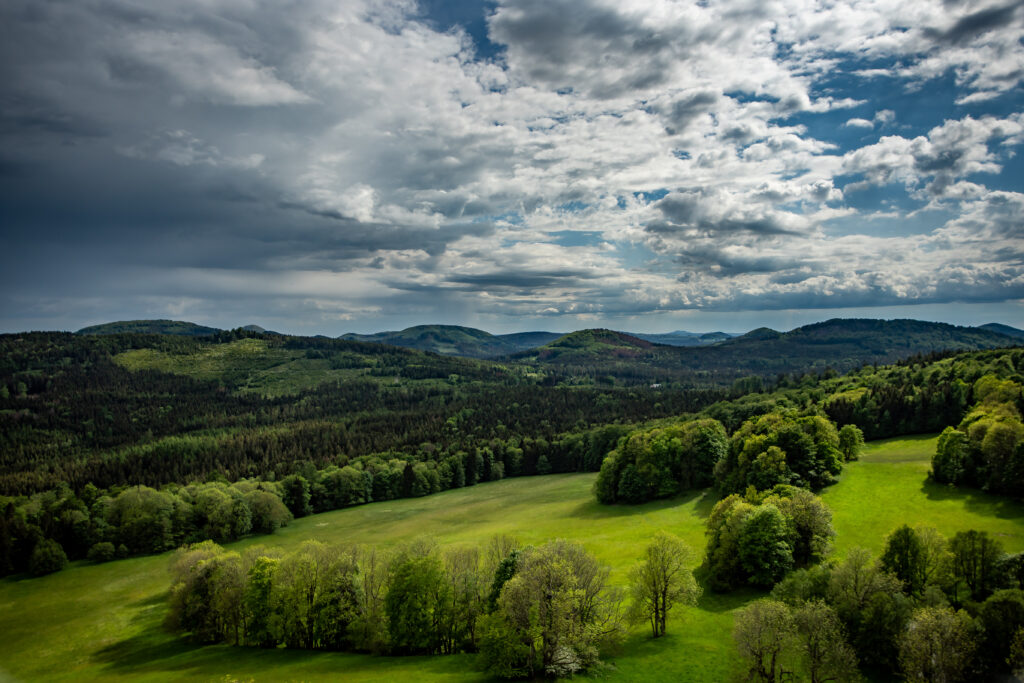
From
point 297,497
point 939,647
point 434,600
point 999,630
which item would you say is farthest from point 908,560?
Result: point 297,497

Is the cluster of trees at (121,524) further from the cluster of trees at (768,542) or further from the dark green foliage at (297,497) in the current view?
the cluster of trees at (768,542)

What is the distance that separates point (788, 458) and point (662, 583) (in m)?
42.1

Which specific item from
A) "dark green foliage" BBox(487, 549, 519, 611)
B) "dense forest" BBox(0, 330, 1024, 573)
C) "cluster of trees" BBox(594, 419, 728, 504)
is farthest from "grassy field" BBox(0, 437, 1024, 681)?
"dark green foliage" BBox(487, 549, 519, 611)

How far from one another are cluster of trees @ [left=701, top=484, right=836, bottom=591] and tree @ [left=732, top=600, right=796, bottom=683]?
18.7m

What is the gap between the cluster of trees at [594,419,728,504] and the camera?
94.3m

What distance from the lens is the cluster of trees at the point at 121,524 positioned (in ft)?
292

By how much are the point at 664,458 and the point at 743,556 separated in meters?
43.3

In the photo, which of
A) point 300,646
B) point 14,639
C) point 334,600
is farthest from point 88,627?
point 334,600

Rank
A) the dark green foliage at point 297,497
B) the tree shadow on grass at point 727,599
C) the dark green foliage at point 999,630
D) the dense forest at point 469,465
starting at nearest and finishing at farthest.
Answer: the dark green foliage at point 999,630 → the tree shadow on grass at point 727,599 → the dense forest at point 469,465 → the dark green foliage at point 297,497

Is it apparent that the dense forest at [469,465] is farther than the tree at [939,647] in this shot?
Yes

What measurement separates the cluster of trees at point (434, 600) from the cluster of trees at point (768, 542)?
8.69m

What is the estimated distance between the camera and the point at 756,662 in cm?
3422

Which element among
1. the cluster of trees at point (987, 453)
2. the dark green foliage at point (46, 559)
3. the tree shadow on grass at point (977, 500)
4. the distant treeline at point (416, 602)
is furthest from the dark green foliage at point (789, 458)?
the dark green foliage at point (46, 559)

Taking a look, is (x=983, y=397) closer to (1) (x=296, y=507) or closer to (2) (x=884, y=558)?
(2) (x=884, y=558)
